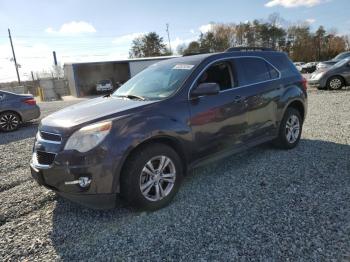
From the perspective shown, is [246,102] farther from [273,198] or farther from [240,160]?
[273,198]

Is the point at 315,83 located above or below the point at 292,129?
below

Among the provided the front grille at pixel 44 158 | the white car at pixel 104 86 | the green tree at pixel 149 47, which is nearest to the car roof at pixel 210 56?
the front grille at pixel 44 158

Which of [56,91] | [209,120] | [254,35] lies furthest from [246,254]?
[254,35]

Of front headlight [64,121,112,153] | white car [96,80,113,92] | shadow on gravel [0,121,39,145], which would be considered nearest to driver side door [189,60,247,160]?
A: front headlight [64,121,112,153]

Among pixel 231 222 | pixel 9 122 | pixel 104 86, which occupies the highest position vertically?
pixel 9 122

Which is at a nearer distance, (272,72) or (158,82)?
(158,82)

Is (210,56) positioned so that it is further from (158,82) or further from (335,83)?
(335,83)

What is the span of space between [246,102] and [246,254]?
2412 mm

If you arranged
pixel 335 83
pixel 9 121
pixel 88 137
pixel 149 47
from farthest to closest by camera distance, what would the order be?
pixel 149 47
pixel 335 83
pixel 9 121
pixel 88 137

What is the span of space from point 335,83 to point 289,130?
11628mm

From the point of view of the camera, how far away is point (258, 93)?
4.86m

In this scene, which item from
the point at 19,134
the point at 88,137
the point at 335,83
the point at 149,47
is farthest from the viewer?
the point at 149,47

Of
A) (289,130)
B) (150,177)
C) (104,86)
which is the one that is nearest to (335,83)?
(289,130)

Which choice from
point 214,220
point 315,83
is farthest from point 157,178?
point 315,83
